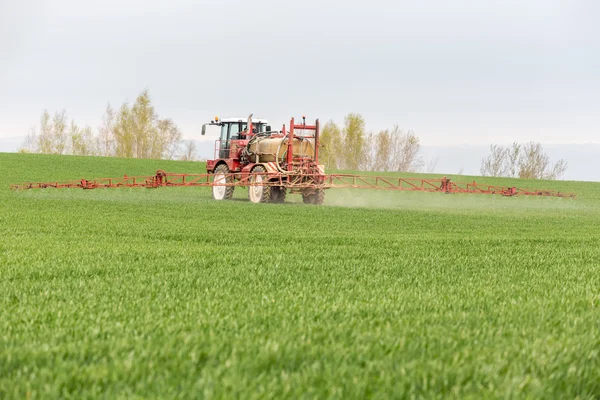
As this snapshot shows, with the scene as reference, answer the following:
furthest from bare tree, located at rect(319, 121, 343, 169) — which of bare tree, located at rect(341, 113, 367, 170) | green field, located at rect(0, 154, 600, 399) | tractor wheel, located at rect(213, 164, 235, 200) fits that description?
green field, located at rect(0, 154, 600, 399)

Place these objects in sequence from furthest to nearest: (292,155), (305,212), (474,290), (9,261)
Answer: (292,155)
(305,212)
(9,261)
(474,290)

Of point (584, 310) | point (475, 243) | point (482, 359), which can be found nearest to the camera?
point (482, 359)

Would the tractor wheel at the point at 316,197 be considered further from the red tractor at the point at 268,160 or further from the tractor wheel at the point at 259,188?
the tractor wheel at the point at 259,188

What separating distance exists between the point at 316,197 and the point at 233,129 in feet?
11.4

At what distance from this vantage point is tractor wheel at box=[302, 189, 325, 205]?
2059 cm

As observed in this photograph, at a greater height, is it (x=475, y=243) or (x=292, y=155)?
(x=292, y=155)

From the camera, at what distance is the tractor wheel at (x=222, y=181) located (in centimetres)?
2119

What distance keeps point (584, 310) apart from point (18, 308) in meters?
3.84

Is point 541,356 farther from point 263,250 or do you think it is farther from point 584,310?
point 263,250

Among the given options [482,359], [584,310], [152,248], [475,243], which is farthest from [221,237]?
[482,359]

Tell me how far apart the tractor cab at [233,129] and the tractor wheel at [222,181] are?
44 cm

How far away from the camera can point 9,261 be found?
698 cm

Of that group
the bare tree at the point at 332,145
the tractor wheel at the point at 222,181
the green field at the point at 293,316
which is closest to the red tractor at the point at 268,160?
the tractor wheel at the point at 222,181

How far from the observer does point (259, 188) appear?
1988 cm
